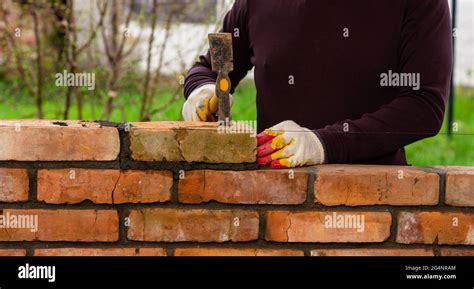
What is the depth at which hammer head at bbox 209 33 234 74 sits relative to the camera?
1.71 metres

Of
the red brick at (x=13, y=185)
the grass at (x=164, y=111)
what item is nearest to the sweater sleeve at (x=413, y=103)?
the red brick at (x=13, y=185)

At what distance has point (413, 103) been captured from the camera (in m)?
1.91

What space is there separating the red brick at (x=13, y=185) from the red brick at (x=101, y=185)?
31mm

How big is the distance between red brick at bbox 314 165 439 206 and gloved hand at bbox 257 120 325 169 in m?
0.06

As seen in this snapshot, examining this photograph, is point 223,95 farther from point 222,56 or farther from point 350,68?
point 350,68

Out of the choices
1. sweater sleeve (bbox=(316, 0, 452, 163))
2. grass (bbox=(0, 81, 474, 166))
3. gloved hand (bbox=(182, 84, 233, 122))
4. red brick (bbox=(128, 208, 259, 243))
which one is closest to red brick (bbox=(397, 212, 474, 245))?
sweater sleeve (bbox=(316, 0, 452, 163))

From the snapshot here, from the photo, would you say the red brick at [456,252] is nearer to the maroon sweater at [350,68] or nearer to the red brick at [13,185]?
the maroon sweater at [350,68]

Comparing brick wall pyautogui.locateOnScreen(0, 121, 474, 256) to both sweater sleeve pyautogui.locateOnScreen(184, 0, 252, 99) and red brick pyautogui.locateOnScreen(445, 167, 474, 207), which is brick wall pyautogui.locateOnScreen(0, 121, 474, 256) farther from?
sweater sleeve pyautogui.locateOnScreen(184, 0, 252, 99)

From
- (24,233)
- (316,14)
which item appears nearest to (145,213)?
Result: (24,233)

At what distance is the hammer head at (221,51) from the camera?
5.60ft

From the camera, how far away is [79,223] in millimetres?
1731

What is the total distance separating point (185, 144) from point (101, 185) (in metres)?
0.20

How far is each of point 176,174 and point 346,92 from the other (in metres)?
0.56

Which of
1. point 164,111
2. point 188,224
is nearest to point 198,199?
point 188,224
